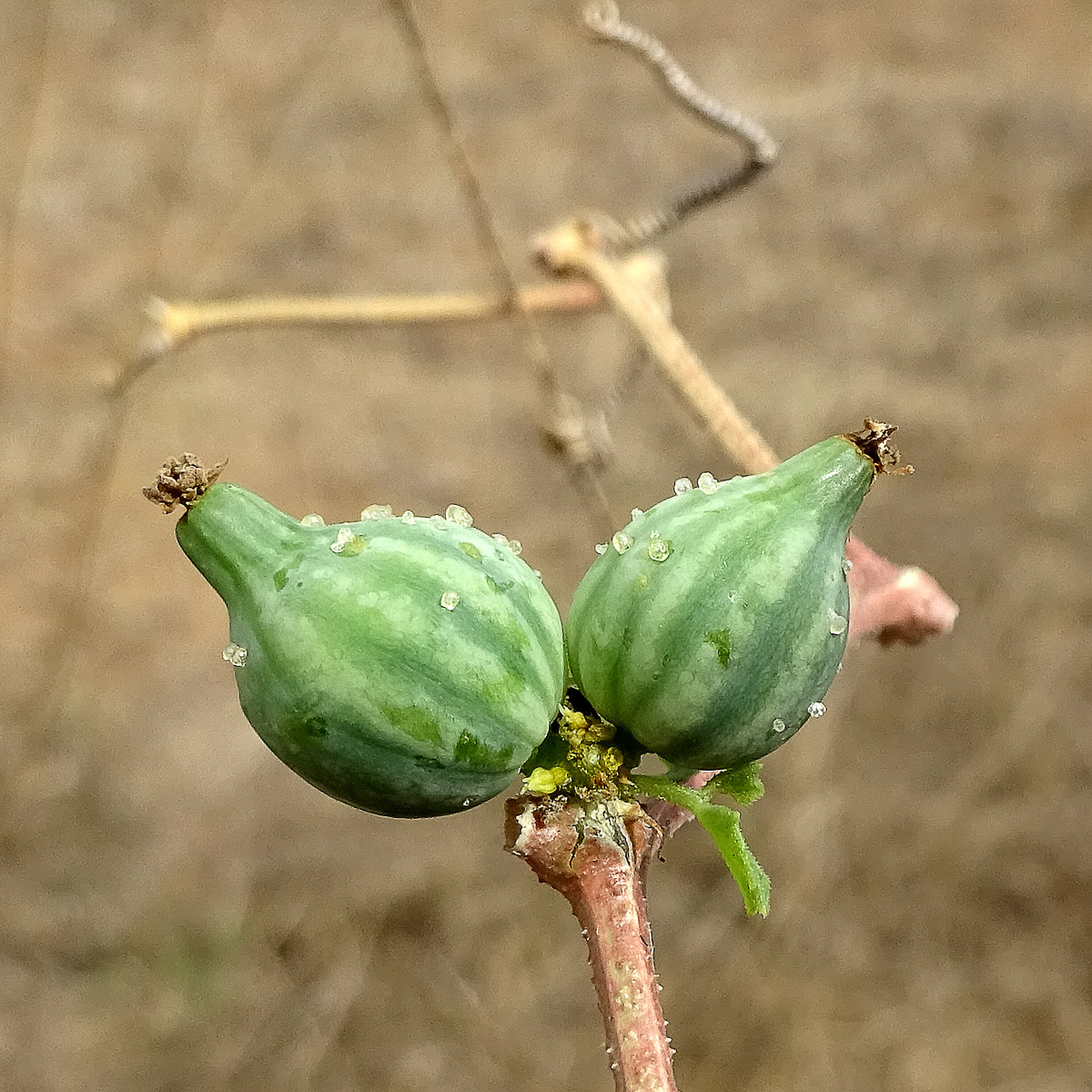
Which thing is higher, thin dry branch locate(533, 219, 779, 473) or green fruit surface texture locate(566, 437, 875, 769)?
thin dry branch locate(533, 219, 779, 473)

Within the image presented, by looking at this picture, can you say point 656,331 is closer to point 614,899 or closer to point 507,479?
point 614,899

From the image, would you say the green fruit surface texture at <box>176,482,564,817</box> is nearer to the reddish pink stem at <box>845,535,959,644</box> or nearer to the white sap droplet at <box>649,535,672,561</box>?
the white sap droplet at <box>649,535,672,561</box>

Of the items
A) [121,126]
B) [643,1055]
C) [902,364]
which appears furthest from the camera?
[121,126]

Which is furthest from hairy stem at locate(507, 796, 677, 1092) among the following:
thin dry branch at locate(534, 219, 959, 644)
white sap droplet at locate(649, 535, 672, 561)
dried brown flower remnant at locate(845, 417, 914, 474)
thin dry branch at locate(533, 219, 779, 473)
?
thin dry branch at locate(533, 219, 779, 473)

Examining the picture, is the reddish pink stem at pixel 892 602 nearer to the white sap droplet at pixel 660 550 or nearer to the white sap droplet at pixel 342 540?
the white sap droplet at pixel 660 550

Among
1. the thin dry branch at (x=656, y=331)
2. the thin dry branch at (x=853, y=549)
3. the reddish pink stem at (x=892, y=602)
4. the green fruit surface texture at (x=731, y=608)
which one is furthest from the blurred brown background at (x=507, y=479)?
the green fruit surface texture at (x=731, y=608)

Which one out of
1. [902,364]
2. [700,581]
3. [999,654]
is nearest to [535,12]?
[902,364]

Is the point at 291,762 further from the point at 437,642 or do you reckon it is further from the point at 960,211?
the point at 960,211
